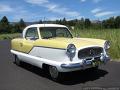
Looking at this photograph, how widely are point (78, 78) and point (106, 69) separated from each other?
1.65 metres

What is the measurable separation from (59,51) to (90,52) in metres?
0.96

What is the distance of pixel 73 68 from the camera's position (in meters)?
7.25

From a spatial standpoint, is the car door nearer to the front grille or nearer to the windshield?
the windshield

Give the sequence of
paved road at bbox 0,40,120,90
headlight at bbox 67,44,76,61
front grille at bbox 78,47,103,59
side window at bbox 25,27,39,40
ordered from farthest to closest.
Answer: side window at bbox 25,27,39,40
front grille at bbox 78,47,103,59
headlight at bbox 67,44,76,61
paved road at bbox 0,40,120,90

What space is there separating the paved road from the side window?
47.6 inches

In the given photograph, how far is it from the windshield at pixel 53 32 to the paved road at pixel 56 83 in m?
1.31

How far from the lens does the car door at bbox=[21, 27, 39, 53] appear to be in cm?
901

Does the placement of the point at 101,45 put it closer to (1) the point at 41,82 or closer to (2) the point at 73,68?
(2) the point at 73,68

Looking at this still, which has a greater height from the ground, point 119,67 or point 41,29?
point 41,29

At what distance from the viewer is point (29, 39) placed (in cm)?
948

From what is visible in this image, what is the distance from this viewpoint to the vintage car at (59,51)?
24.0 ft

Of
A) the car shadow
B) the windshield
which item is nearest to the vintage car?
the windshield

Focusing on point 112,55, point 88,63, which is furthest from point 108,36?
point 88,63

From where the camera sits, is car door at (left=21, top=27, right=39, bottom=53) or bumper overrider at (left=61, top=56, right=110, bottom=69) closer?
bumper overrider at (left=61, top=56, right=110, bottom=69)
